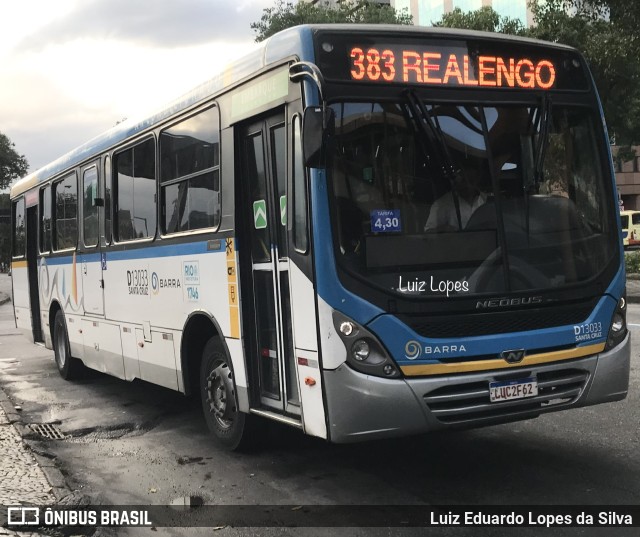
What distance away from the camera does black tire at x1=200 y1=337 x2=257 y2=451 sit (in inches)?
254

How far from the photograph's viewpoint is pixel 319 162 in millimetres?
4832

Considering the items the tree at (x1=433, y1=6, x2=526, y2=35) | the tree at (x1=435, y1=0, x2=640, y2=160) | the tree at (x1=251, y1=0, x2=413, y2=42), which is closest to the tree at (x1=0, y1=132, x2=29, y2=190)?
the tree at (x1=251, y1=0, x2=413, y2=42)

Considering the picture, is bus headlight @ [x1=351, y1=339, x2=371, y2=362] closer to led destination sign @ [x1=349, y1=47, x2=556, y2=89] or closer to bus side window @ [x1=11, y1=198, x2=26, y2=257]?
led destination sign @ [x1=349, y1=47, x2=556, y2=89]

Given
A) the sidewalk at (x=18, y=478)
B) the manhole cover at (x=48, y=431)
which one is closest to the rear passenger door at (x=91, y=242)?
the manhole cover at (x=48, y=431)

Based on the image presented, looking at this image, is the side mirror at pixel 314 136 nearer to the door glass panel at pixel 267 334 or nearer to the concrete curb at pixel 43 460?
the door glass panel at pixel 267 334

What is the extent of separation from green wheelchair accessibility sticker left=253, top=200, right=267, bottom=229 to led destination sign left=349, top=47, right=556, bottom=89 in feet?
4.05

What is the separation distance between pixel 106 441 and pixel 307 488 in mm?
2680

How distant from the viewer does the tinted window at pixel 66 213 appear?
1059 centimetres

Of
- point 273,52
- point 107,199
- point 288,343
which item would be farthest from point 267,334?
point 107,199

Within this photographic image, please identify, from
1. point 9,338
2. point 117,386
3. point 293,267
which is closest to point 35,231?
point 117,386

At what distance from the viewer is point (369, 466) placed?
604cm

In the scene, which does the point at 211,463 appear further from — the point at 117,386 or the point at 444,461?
the point at 117,386

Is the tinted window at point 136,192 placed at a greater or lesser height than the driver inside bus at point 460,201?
greater

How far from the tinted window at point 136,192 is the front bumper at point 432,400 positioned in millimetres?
3563
